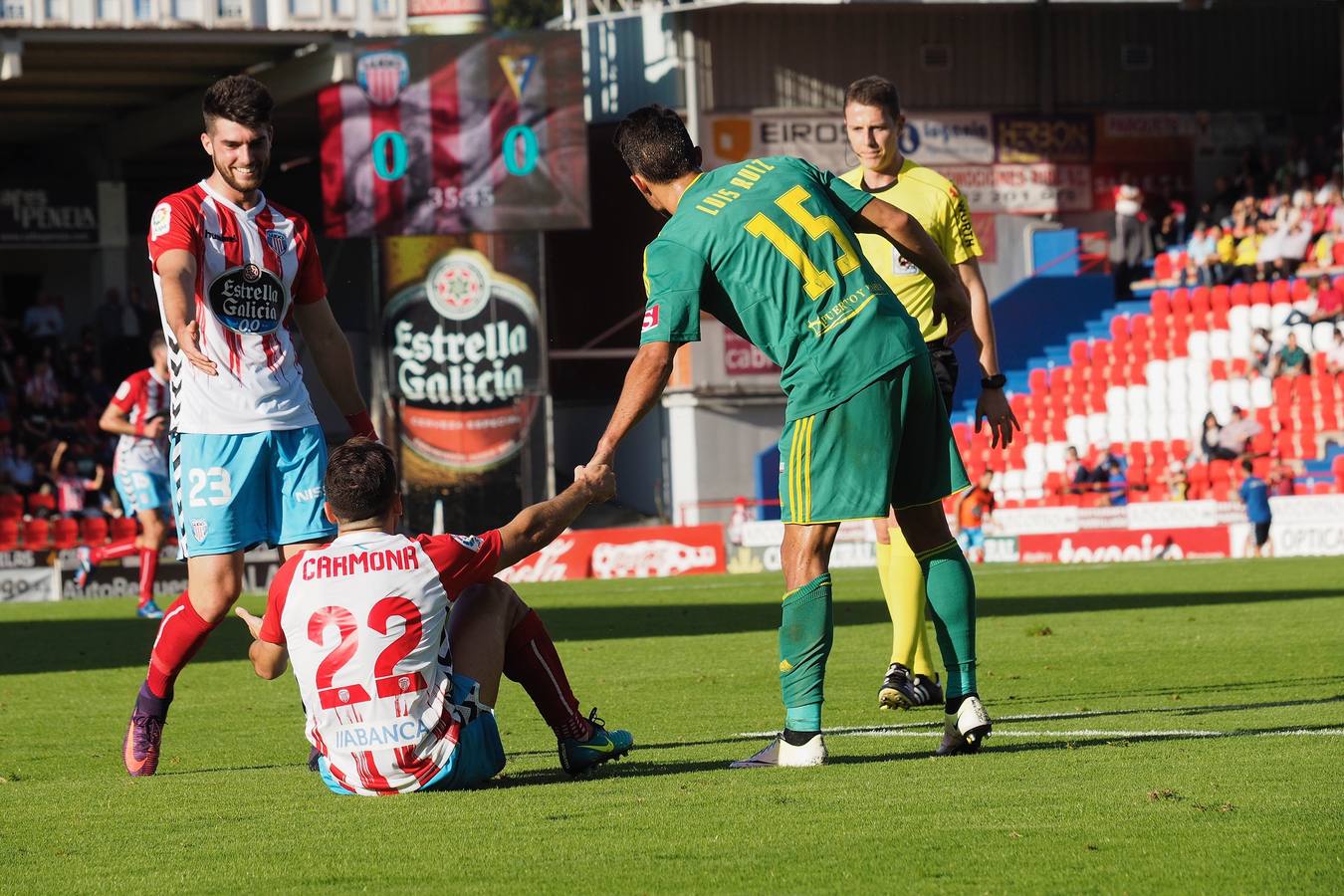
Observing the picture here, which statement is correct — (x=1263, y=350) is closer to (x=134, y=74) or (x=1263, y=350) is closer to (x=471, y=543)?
(x=134, y=74)

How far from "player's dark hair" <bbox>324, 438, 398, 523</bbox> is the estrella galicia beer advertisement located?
2561 cm

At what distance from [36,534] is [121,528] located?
109 cm

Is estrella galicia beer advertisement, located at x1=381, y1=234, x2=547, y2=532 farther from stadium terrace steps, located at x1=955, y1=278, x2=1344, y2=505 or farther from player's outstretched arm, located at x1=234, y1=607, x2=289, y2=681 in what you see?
player's outstretched arm, located at x1=234, y1=607, x2=289, y2=681

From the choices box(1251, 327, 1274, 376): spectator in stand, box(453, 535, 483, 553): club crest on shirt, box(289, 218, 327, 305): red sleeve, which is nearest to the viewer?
box(453, 535, 483, 553): club crest on shirt

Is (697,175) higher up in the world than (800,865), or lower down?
higher up

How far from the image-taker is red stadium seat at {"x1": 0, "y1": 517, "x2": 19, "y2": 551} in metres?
27.0

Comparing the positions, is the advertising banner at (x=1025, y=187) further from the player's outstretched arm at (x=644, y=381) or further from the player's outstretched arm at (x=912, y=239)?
the player's outstretched arm at (x=644, y=381)

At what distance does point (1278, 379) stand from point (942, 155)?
1028cm

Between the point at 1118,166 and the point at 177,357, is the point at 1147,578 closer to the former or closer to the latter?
the point at 177,357

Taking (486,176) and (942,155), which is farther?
(942,155)

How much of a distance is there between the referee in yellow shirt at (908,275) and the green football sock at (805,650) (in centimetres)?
183

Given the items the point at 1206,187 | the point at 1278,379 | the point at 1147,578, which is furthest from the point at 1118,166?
the point at 1147,578

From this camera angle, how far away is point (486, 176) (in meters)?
30.7

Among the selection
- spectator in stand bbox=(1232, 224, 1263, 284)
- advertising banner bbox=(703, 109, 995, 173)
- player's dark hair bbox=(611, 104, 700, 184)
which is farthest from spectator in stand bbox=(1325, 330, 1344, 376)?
player's dark hair bbox=(611, 104, 700, 184)
